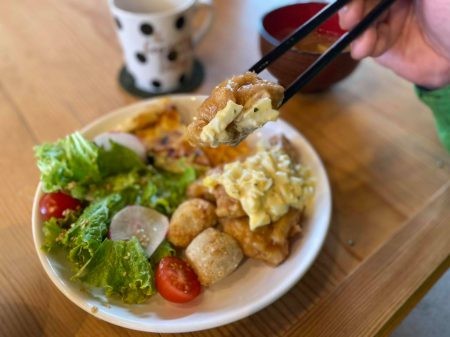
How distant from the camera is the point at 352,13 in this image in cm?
116

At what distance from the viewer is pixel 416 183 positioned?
3.71 feet

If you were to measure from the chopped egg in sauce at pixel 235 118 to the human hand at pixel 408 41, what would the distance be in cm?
55

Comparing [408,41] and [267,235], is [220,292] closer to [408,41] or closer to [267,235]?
[267,235]

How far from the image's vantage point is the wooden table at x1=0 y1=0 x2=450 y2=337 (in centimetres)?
87

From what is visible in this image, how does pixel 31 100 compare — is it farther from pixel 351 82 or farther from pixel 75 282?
pixel 351 82

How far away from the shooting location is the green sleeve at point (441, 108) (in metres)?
1.16

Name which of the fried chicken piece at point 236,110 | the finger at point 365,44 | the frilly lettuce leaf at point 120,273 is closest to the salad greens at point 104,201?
the frilly lettuce leaf at point 120,273

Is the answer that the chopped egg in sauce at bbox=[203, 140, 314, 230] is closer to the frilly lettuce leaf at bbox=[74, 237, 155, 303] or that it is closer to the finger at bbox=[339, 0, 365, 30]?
the frilly lettuce leaf at bbox=[74, 237, 155, 303]

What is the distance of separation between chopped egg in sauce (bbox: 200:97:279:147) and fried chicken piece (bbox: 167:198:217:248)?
0.27 meters

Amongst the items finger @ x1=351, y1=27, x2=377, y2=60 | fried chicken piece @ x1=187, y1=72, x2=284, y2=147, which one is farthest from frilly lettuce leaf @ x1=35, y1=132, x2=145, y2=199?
finger @ x1=351, y1=27, x2=377, y2=60

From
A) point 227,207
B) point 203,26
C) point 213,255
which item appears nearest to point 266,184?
point 227,207

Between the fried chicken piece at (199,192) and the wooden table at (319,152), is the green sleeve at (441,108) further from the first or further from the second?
the fried chicken piece at (199,192)

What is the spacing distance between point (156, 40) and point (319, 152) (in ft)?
1.98

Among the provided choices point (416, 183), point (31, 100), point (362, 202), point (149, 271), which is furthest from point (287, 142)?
point (31, 100)
